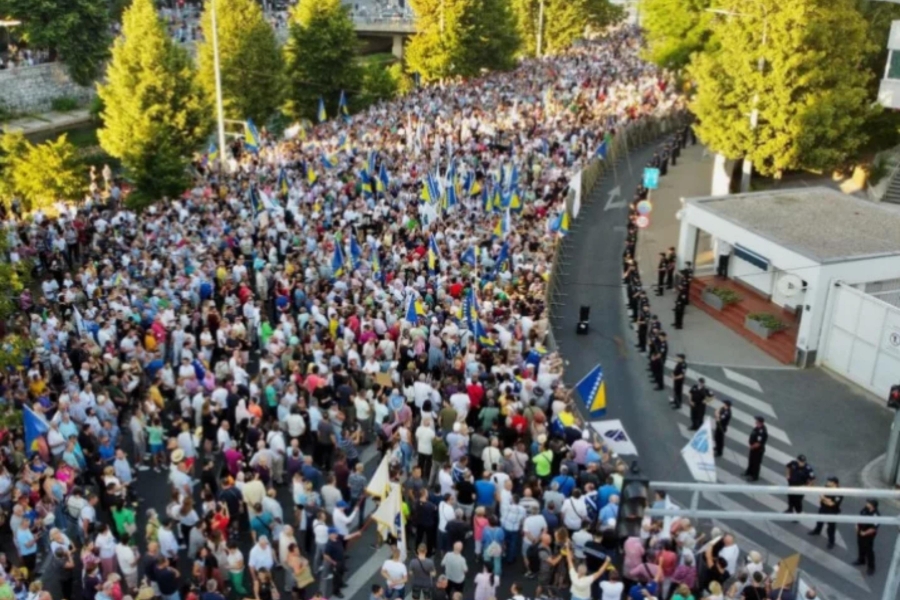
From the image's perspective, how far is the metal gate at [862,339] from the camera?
20578 mm

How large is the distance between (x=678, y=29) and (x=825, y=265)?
28.6 meters

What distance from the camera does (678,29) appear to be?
47281 millimetres

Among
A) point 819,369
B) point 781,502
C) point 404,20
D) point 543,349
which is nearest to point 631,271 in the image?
point 819,369

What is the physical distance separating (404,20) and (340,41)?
106ft

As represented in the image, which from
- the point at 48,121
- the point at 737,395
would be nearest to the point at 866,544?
the point at 737,395

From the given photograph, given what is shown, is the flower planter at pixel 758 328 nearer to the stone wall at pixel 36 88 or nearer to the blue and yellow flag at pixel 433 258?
the blue and yellow flag at pixel 433 258

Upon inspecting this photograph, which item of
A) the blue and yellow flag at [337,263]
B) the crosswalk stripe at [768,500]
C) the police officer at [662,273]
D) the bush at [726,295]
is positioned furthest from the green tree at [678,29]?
the crosswalk stripe at [768,500]

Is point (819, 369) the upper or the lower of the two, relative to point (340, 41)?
lower

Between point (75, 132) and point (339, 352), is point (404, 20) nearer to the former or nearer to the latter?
point (75, 132)

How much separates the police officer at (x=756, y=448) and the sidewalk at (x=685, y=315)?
5.82 m

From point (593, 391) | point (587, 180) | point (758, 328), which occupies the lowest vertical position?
point (758, 328)

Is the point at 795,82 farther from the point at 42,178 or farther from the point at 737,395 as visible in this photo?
the point at 42,178

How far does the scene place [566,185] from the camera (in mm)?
32750

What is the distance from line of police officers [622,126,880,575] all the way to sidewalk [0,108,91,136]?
34064mm
